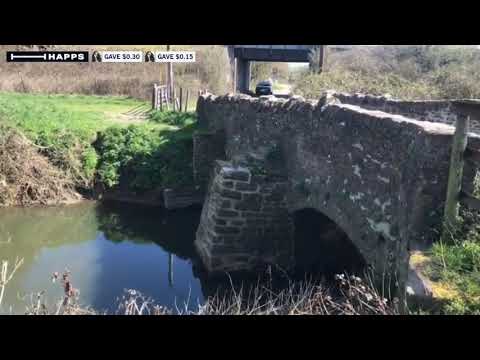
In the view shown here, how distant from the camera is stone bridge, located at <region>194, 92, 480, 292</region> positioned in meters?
4.80

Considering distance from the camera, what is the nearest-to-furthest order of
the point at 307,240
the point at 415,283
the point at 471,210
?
the point at 415,283, the point at 471,210, the point at 307,240

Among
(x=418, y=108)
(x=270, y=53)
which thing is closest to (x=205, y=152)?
(x=418, y=108)

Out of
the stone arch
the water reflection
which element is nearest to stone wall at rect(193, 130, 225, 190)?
the water reflection

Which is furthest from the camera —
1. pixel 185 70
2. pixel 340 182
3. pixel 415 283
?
pixel 185 70

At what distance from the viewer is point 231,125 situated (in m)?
12.6

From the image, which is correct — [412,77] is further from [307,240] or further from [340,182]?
[340,182]

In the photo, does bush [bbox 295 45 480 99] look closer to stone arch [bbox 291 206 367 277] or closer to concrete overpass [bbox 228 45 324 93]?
concrete overpass [bbox 228 45 324 93]

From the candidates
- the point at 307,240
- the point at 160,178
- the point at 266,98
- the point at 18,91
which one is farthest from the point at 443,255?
the point at 18,91

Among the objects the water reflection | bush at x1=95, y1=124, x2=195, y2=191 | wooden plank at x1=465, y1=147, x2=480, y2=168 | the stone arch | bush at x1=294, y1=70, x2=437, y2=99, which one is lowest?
the water reflection

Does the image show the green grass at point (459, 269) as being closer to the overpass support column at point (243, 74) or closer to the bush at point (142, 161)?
the bush at point (142, 161)

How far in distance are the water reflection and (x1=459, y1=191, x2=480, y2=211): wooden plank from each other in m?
5.42

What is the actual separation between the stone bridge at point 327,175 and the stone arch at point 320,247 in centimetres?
28

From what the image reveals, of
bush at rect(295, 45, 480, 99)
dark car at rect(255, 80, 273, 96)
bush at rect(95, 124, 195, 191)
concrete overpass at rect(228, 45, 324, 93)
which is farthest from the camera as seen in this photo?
dark car at rect(255, 80, 273, 96)
